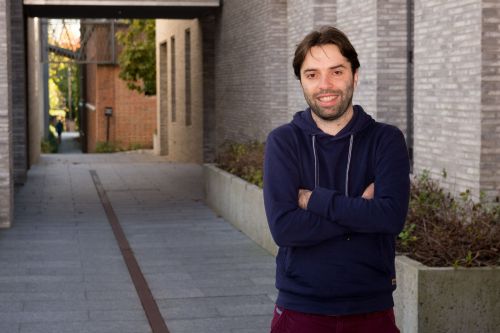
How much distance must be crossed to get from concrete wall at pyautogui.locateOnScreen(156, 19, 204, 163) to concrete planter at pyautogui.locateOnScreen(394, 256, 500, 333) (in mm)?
17903

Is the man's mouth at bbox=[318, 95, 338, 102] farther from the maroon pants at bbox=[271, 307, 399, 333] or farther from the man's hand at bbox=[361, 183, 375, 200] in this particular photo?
the maroon pants at bbox=[271, 307, 399, 333]

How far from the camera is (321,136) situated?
3.34 meters

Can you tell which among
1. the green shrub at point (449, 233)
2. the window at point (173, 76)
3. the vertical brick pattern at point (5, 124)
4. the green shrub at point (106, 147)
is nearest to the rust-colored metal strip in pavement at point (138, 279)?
the vertical brick pattern at point (5, 124)

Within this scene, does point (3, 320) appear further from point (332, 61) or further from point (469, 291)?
point (332, 61)

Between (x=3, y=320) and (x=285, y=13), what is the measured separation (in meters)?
9.51

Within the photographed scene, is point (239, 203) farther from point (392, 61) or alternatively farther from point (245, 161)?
point (392, 61)

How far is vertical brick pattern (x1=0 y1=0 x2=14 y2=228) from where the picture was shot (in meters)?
13.1

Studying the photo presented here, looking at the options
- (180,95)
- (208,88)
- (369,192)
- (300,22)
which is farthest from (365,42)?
(180,95)

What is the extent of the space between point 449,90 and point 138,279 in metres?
3.19

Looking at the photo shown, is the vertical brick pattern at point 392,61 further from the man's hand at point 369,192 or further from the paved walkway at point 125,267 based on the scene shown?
the man's hand at point 369,192

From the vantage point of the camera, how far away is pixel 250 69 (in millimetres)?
17984

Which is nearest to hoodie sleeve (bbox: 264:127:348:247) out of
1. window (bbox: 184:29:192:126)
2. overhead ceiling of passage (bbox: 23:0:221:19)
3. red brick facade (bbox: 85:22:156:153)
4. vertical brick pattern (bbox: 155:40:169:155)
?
overhead ceiling of passage (bbox: 23:0:221:19)

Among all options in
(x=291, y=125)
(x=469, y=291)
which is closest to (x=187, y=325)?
(x=469, y=291)

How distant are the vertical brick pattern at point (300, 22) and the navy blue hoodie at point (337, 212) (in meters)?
10.5
